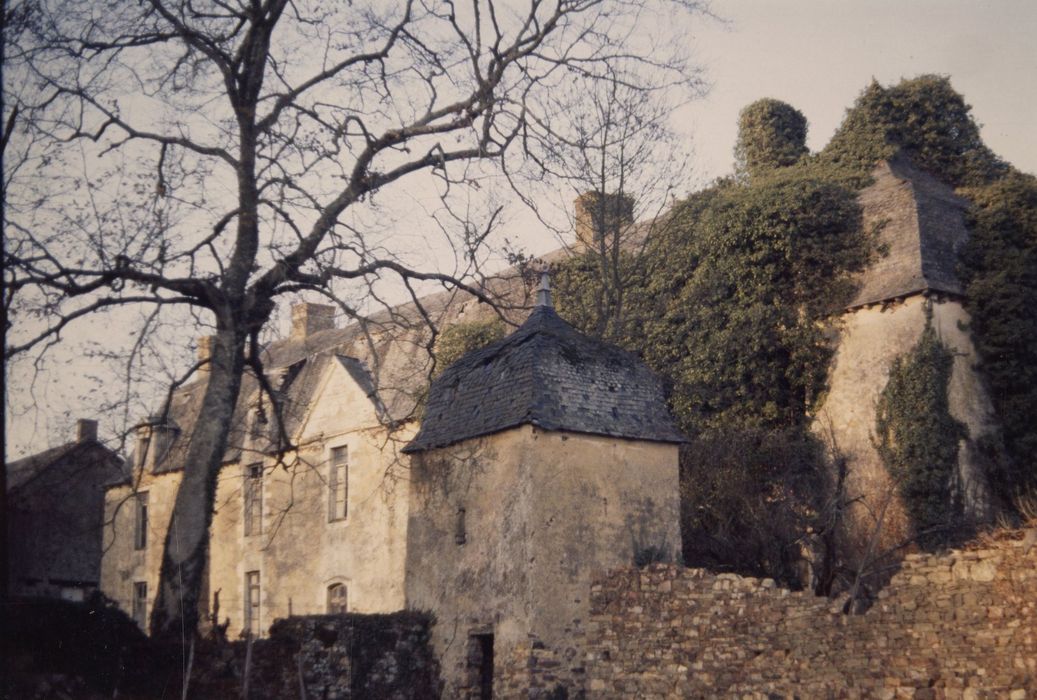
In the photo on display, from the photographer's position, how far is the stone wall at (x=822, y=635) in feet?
33.6

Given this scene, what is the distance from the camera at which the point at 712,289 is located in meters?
23.0

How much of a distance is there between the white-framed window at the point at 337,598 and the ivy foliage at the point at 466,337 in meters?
5.75

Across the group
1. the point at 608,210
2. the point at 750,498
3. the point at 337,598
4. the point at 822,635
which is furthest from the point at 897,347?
the point at 337,598

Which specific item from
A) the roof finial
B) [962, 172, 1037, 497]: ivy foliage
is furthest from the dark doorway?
[962, 172, 1037, 497]: ivy foliage

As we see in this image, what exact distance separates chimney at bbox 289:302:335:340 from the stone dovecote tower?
19.2 m

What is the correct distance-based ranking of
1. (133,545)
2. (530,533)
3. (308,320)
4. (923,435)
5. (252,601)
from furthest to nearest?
(308,320), (133,545), (252,601), (923,435), (530,533)

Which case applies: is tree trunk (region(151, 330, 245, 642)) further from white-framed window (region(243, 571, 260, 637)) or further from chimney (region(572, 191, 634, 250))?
white-framed window (region(243, 571, 260, 637))

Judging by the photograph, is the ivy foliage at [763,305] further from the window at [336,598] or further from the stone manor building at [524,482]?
the window at [336,598]

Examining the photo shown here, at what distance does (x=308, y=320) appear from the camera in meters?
35.7

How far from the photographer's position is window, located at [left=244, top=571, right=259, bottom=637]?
28297 millimetres

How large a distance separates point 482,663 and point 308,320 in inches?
865

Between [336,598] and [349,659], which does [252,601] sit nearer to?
[336,598]

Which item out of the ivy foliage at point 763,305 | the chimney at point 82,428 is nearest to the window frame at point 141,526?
the chimney at point 82,428

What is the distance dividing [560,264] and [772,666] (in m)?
15.2
